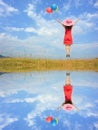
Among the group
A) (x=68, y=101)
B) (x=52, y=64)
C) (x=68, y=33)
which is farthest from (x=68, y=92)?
(x=52, y=64)

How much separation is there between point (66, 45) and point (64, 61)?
3188mm

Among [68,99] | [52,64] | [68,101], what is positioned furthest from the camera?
[52,64]

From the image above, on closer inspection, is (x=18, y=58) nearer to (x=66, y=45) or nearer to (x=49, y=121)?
(x=66, y=45)

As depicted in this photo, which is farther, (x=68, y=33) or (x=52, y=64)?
(x=52, y=64)

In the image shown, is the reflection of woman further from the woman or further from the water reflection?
the woman

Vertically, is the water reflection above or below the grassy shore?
below

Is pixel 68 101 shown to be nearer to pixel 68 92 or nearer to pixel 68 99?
pixel 68 99

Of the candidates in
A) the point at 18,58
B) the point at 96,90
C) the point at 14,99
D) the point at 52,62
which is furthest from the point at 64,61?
the point at 14,99

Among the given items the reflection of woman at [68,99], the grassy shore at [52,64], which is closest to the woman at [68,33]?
the grassy shore at [52,64]

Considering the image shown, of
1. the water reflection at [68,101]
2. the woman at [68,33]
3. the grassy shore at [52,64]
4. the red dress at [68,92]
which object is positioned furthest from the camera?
the grassy shore at [52,64]

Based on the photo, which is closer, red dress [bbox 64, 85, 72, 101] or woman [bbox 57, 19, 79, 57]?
red dress [bbox 64, 85, 72, 101]

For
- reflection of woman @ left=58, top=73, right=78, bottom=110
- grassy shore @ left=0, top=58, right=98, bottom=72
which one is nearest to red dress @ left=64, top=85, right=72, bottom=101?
reflection of woman @ left=58, top=73, right=78, bottom=110

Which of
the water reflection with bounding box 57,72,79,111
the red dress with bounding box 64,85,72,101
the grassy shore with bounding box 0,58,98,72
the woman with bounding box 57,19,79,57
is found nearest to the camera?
the water reflection with bounding box 57,72,79,111

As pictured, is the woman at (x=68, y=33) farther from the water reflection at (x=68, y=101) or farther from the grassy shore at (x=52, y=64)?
the water reflection at (x=68, y=101)
